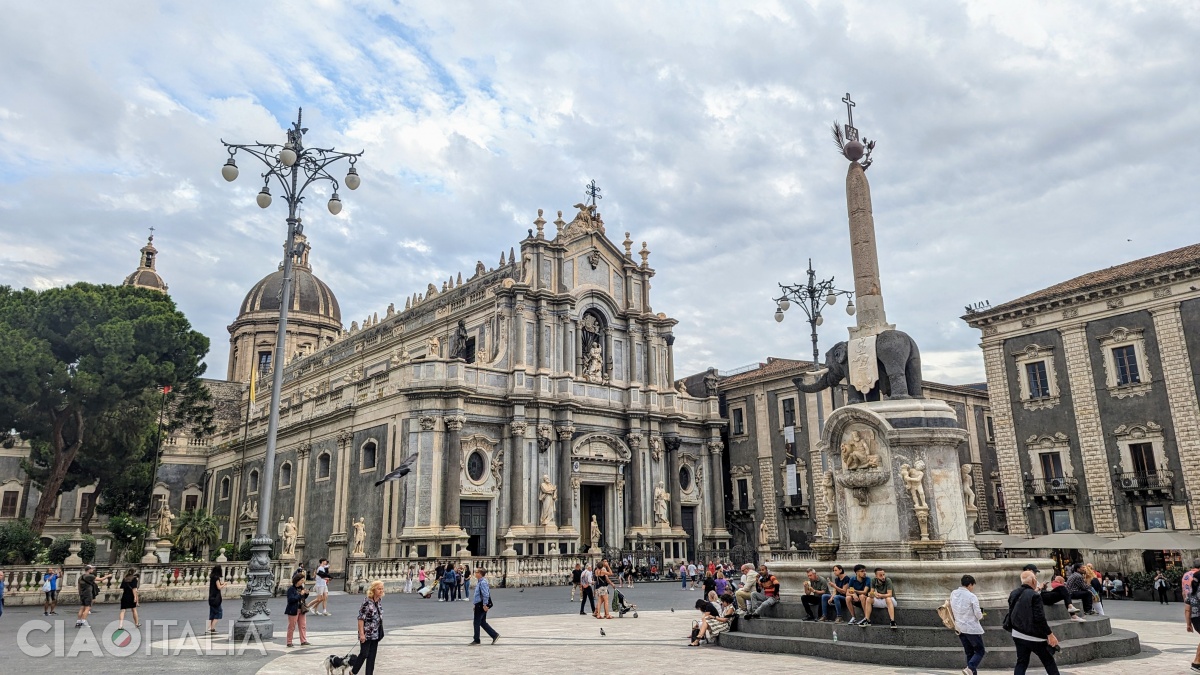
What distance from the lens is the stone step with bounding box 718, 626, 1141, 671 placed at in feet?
35.9

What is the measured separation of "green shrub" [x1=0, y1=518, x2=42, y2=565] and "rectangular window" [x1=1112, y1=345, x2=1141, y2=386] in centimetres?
3938

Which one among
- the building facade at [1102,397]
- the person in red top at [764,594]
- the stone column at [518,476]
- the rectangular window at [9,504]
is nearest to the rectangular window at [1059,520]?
the building facade at [1102,397]

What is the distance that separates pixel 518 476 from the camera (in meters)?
36.0

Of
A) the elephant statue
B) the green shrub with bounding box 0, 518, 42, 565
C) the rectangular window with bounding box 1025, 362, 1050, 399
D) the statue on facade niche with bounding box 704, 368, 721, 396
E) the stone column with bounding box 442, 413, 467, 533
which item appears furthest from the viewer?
the statue on facade niche with bounding box 704, 368, 721, 396

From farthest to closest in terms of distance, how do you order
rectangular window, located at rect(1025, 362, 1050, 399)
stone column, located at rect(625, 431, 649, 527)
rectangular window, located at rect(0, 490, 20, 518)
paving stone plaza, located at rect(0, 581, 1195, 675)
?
rectangular window, located at rect(0, 490, 20, 518)
stone column, located at rect(625, 431, 649, 527)
rectangular window, located at rect(1025, 362, 1050, 399)
paving stone plaza, located at rect(0, 581, 1195, 675)

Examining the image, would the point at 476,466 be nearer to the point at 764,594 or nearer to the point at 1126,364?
the point at 764,594

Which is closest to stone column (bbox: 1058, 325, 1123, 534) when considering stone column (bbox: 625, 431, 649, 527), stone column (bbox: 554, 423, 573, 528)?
stone column (bbox: 625, 431, 649, 527)

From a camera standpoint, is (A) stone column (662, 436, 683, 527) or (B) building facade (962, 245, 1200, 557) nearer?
(B) building facade (962, 245, 1200, 557)

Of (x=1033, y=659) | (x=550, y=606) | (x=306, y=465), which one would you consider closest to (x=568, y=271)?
(x=306, y=465)

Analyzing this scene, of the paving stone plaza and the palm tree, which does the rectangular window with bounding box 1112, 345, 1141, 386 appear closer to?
Answer: the paving stone plaza

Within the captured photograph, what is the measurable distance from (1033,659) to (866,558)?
2.98m

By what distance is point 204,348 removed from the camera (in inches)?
1534

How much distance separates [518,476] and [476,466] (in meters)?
1.88

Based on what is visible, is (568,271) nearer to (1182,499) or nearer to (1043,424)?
(1043,424)
